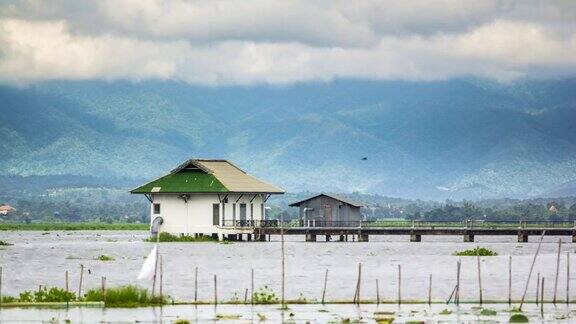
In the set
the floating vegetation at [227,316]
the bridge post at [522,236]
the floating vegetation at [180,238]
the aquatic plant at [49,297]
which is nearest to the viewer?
the floating vegetation at [227,316]

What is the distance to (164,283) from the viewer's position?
209 feet

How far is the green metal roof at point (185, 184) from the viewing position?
348ft

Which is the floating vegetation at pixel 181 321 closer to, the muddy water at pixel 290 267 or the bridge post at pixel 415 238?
the muddy water at pixel 290 267

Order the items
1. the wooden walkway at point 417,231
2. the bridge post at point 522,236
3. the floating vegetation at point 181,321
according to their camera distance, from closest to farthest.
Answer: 1. the floating vegetation at point 181,321
2. the wooden walkway at point 417,231
3. the bridge post at point 522,236

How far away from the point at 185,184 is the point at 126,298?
58.1 m

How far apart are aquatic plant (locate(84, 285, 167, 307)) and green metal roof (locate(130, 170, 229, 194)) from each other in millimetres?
54348

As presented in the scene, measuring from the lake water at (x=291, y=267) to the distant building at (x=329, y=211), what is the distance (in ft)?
13.3

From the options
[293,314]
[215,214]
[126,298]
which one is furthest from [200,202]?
[293,314]

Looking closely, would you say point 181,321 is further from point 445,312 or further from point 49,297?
point 445,312

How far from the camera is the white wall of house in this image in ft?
352

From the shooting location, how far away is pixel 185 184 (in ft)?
353

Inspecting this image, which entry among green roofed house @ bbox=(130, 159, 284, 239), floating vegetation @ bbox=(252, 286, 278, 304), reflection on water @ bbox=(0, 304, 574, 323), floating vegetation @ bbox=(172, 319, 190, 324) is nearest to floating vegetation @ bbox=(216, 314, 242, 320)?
reflection on water @ bbox=(0, 304, 574, 323)

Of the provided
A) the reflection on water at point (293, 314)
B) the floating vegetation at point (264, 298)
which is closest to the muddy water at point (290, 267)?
the floating vegetation at point (264, 298)

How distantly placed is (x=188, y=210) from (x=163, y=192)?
2.30 m
